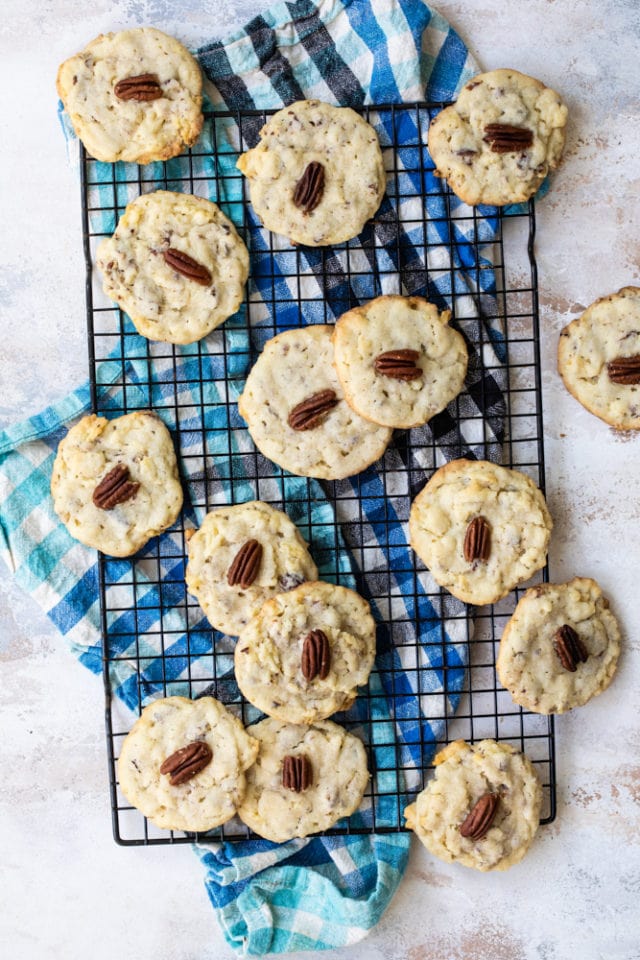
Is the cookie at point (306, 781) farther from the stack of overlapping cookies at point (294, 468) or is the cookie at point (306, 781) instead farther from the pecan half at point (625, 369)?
the pecan half at point (625, 369)

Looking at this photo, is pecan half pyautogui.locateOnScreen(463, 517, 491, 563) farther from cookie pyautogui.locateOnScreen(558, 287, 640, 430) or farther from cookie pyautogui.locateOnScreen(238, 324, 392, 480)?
cookie pyautogui.locateOnScreen(558, 287, 640, 430)

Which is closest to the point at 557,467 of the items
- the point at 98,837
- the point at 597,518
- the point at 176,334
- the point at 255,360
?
the point at 597,518

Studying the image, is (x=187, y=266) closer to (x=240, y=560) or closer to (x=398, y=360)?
(x=398, y=360)

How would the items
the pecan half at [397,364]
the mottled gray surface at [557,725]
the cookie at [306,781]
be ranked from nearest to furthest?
the pecan half at [397,364], the cookie at [306,781], the mottled gray surface at [557,725]

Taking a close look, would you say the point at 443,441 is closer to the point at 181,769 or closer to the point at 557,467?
the point at 557,467

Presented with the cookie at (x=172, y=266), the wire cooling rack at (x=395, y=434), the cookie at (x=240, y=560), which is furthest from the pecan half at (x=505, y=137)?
the cookie at (x=240, y=560)

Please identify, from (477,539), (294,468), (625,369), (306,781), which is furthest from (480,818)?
(625,369)

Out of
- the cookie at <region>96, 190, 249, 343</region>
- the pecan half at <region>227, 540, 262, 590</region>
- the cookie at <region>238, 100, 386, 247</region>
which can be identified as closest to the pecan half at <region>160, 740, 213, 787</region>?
the pecan half at <region>227, 540, 262, 590</region>
